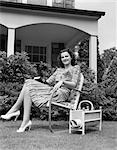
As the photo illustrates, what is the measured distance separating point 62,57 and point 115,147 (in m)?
1.77

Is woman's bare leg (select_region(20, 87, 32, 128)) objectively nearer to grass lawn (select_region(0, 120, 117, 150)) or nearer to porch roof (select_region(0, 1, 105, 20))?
grass lawn (select_region(0, 120, 117, 150))

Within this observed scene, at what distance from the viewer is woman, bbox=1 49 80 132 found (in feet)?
12.4

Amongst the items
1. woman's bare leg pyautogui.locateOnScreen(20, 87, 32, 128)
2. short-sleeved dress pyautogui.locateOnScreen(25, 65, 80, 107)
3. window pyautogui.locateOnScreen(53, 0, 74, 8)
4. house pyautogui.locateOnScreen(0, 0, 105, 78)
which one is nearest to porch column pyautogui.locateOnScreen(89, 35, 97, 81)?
house pyautogui.locateOnScreen(0, 0, 105, 78)

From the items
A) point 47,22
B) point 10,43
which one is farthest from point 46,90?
point 47,22

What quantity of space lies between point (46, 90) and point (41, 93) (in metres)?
0.14

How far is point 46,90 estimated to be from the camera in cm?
412

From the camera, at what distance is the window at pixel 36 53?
41.2ft

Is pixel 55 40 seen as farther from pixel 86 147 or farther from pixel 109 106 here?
pixel 86 147

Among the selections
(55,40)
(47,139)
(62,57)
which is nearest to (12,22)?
(55,40)

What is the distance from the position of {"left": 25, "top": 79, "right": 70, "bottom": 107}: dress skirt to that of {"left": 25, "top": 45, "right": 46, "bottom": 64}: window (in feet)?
27.9

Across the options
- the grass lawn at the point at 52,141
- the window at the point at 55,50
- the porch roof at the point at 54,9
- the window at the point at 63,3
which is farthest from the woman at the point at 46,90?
the window at the point at 55,50

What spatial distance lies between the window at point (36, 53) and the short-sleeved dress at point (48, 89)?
8.35m

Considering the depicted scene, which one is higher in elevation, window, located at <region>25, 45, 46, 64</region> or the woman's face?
window, located at <region>25, 45, 46, 64</region>

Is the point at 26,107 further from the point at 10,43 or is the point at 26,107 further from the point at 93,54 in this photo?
the point at 93,54
